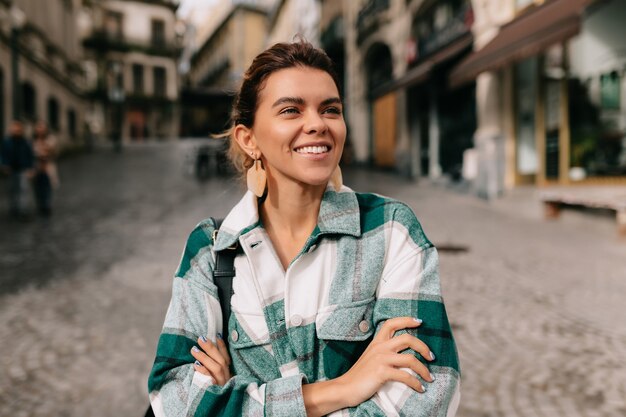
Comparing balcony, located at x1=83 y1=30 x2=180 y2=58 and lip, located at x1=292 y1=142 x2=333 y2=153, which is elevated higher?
balcony, located at x1=83 y1=30 x2=180 y2=58

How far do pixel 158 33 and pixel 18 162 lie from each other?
40.8m

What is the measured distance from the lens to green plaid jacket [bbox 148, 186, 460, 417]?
4.72 feet

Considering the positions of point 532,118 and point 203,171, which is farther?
point 203,171

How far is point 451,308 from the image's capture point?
439 cm

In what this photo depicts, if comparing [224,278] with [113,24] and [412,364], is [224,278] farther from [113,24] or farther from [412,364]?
[113,24]

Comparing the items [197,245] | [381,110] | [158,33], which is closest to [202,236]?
[197,245]

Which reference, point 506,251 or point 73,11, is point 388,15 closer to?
point 506,251

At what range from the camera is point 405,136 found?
16562 mm

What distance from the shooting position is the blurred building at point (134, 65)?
43.0m

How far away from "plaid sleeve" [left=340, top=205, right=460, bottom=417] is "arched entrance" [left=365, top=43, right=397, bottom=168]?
53.0 ft

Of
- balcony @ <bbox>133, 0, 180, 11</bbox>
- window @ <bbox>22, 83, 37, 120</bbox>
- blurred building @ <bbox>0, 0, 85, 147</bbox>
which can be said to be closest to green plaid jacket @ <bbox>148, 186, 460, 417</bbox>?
blurred building @ <bbox>0, 0, 85, 147</bbox>

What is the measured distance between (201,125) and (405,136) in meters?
7.25

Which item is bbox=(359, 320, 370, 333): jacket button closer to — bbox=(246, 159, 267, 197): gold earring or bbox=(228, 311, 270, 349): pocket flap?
bbox=(228, 311, 270, 349): pocket flap

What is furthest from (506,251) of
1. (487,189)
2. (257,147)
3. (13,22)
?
(13,22)
